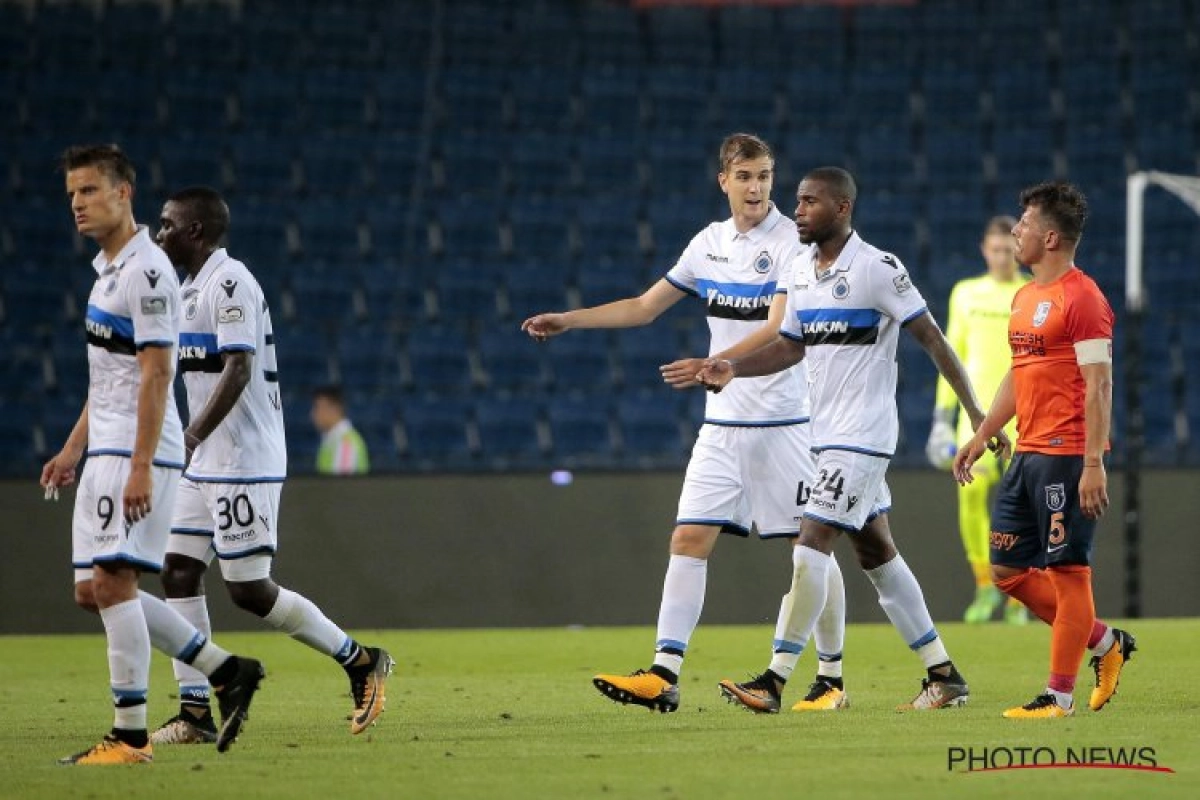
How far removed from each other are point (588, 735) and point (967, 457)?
1789 millimetres

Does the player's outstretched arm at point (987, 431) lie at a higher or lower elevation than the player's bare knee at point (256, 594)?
higher

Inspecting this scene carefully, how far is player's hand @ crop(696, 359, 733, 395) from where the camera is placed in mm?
7047

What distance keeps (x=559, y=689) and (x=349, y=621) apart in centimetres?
460

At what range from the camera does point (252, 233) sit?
18344 millimetres

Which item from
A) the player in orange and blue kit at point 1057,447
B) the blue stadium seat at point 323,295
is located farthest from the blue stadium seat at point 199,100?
the player in orange and blue kit at point 1057,447

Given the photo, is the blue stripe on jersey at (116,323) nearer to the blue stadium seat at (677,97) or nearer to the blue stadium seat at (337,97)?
the blue stadium seat at (337,97)

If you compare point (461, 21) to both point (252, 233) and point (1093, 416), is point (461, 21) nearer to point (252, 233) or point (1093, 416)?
point (252, 233)

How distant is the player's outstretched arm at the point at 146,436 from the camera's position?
5.91 m

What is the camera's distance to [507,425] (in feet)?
54.3

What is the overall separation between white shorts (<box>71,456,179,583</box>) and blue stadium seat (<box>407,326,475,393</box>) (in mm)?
10807

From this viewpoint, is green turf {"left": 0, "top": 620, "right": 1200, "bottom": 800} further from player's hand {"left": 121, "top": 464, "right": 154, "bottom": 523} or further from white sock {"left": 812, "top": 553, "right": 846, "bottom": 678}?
player's hand {"left": 121, "top": 464, "right": 154, "bottom": 523}

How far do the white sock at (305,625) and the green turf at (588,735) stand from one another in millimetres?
315

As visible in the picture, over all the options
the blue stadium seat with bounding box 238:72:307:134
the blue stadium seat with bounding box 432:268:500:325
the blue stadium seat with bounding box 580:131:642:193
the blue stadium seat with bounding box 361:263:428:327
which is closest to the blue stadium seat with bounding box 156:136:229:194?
the blue stadium seat with bounding box 238:72:307:134

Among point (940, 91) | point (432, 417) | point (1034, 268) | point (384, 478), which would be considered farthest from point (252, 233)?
point (1034, 268)
